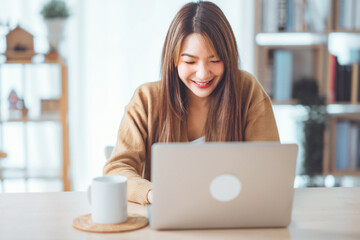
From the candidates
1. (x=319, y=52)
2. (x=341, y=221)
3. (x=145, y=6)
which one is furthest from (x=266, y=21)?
(x=341, y=221)

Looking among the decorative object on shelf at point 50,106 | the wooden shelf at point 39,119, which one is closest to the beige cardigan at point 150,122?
the wooden shelf at point 39,119

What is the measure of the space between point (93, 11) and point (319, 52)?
152 centimetres

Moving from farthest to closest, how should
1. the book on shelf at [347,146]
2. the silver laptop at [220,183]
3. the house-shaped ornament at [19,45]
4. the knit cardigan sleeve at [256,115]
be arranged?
the book on shelf at [347,146] < the house-shaped ornament at [19,45] < the knit cardigan sleeve at [256,115] < the silver laptop at [220,183]

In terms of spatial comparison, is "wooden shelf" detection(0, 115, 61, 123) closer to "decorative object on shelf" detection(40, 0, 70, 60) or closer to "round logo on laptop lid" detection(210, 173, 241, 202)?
"decorative object on shelf" detection(40, 0, 70, 60)

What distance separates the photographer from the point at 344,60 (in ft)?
9.67

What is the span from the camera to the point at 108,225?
961 millimetres

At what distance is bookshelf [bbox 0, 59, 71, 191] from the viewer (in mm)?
2877

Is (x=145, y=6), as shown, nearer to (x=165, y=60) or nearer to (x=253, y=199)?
(x=165, y=60)

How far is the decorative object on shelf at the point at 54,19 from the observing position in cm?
274

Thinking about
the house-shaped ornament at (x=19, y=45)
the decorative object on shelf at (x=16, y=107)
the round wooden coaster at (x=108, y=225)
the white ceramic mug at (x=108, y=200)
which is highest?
the house-shaped ornament at (x=19, y=45)

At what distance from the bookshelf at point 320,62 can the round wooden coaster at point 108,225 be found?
6.38 ft

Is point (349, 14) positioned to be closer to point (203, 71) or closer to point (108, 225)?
point (203, 71)

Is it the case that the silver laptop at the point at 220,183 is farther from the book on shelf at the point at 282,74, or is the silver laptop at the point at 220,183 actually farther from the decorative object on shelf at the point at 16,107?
the decorative object on shelf at the point at 16,107

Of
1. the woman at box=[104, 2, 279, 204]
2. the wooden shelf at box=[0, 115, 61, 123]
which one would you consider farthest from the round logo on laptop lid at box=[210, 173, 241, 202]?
the wooden shelf at box=[0, 115, 61, 123]
